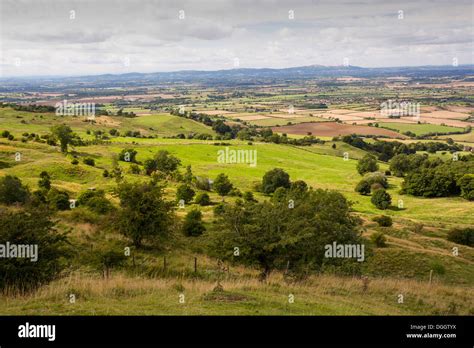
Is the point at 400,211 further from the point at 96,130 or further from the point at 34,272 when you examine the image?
the point at 96,130

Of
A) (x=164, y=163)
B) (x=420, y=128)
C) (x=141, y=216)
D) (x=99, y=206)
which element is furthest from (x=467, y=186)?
(x=420, y=128)

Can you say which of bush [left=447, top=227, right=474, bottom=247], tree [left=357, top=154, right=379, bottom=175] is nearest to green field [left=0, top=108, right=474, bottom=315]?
bush [left=447, top=227, right=474, bottom=247]

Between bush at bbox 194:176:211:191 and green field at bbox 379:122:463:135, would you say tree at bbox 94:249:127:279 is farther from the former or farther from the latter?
green field at bbox 379:122:463:135

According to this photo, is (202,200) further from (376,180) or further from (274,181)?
(376,180)

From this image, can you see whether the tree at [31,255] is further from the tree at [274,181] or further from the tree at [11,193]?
the tree at [274,181]

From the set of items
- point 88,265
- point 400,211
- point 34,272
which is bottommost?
point 400,211

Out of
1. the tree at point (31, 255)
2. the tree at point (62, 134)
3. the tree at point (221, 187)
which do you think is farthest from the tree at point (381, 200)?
the tree at point (31, 255)
